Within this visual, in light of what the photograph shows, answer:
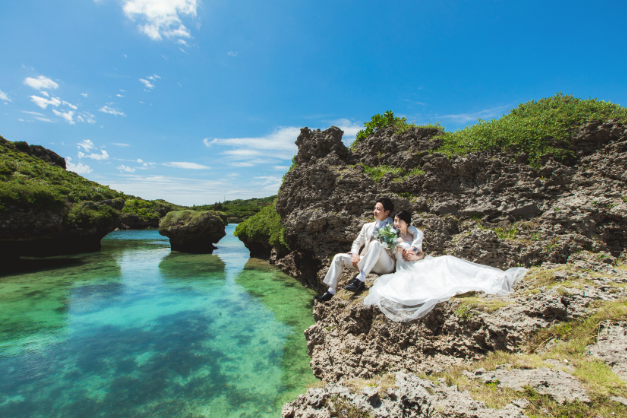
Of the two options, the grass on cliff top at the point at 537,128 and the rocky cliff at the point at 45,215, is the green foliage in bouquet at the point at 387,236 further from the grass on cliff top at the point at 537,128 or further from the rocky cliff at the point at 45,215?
the rocky cliff at the point at 45,215

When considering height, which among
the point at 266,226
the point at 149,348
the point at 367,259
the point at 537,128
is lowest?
the point at 149,348

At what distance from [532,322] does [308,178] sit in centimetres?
781

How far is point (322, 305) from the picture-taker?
6566 mm

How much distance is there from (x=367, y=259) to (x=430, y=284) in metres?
1.34

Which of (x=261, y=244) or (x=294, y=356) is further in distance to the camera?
(x=261, y=244)

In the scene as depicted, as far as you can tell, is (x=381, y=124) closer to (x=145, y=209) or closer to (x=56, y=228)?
(x=56, y=228)

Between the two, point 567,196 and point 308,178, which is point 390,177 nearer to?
point 308,178

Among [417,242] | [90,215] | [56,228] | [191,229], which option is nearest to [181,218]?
[191,229]

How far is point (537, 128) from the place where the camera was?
7457mm

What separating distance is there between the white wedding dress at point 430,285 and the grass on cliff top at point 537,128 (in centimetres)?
470

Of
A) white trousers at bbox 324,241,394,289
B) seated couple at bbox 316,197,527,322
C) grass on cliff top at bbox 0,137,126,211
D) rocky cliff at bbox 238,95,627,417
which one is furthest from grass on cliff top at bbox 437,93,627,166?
grass on cliff top at bbox 0,137,126,211

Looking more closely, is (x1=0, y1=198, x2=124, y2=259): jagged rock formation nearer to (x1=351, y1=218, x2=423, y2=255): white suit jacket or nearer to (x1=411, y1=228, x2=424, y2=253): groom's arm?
(x1=351, y1=218, x2=423, y2=255): white suit jacket

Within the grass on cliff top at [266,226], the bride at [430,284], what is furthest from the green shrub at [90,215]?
the bride at [430,284]

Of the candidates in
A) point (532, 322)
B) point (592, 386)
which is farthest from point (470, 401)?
point (532, 322)
